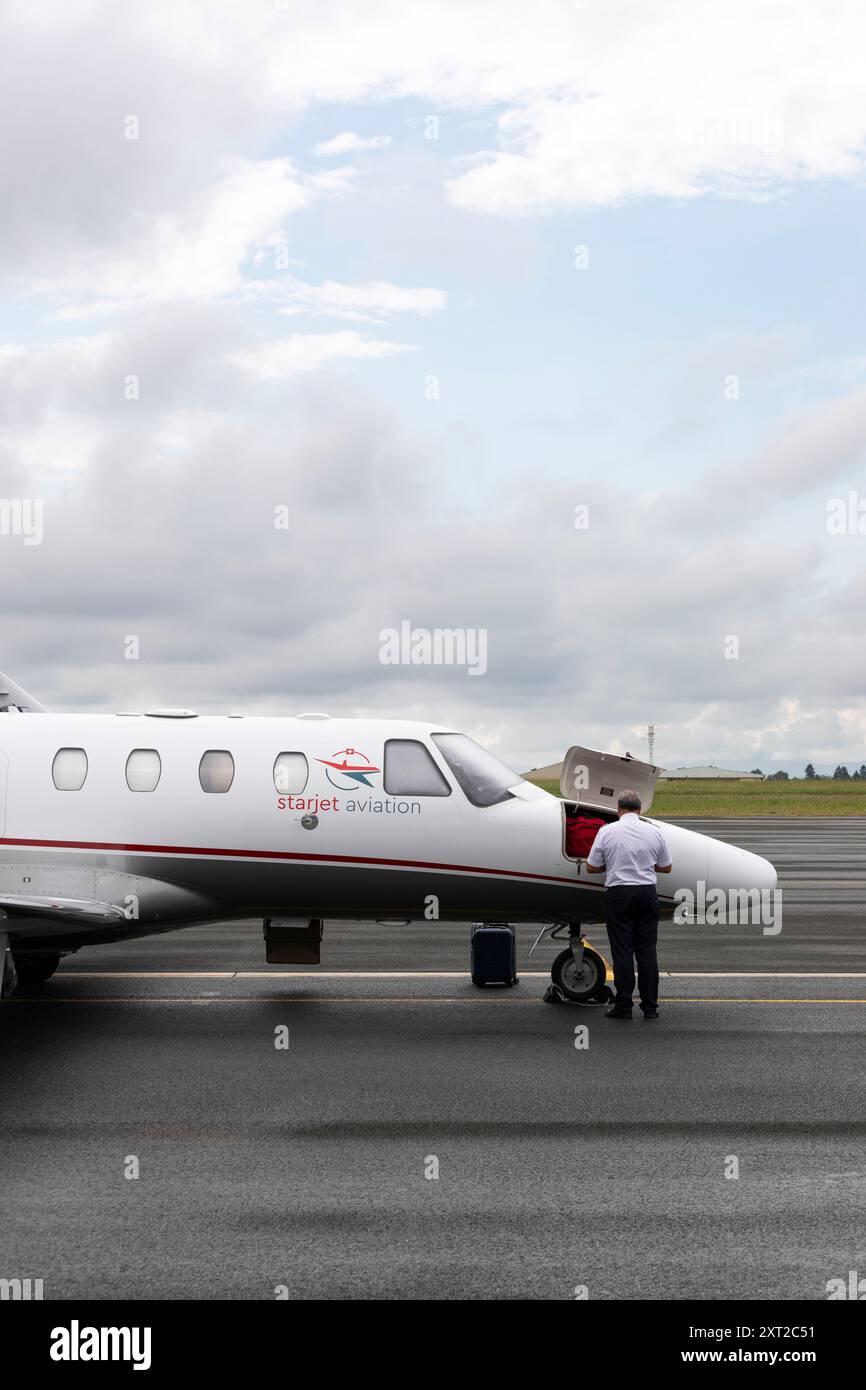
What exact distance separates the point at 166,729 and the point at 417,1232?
796cm

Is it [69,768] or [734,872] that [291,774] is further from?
[734,872]

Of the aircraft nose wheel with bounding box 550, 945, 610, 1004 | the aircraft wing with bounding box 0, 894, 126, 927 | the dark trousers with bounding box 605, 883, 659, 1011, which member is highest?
the aircraft wing with bounding box 0, 894, 126, 927

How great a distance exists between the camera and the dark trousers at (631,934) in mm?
12703

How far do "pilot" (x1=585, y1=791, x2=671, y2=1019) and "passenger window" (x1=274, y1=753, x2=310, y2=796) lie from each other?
321 cm

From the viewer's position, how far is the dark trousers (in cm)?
1270

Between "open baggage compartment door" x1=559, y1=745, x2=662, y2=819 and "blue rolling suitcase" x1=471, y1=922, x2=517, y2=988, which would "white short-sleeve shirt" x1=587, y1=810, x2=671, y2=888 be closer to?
"open baggage compartment door" x1=559, y1=745, x2=662, y2=819

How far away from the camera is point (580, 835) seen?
13438mm

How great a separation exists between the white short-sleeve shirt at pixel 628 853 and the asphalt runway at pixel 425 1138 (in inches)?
60.3

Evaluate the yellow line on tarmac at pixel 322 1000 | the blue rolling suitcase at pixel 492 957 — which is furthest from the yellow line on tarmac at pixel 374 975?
the yellow line on tarmac at pixel 322 1000
